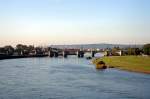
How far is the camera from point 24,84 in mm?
43781

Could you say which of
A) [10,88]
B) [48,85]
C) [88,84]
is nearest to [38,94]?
[10,88]

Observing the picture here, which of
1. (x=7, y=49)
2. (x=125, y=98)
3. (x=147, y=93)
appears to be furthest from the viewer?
(x=7, y=49)

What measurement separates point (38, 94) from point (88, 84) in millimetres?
10350

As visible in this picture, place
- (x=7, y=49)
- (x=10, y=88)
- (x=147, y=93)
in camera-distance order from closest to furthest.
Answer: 1. (x=147, y=93)
2. (x=10, y=88)
3. (x=7, y=49)

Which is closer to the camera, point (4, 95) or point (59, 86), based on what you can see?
point (4, 95)

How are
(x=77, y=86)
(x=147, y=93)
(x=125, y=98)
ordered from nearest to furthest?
1. (x=125, y=98)
2. (x=147, y=93)
3. (x=77, y=86)

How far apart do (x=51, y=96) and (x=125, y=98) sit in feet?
22.1

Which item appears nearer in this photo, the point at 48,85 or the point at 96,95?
the point at 96,95

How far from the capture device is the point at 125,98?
3388cm

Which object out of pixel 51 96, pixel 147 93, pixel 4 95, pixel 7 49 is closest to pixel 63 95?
pixel 51 96

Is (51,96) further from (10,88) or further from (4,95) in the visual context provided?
(10,88)

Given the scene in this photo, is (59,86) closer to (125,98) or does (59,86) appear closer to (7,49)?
(125,98)

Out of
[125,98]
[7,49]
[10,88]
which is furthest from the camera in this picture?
[7,49]

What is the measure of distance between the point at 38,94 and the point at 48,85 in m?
7.64
